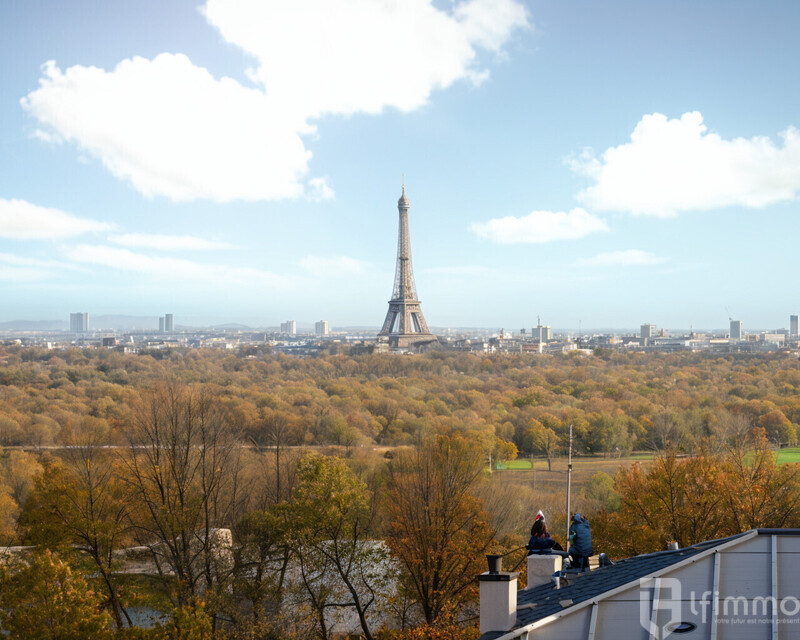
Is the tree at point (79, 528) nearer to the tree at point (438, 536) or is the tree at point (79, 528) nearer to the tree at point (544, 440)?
the tree at point (438, 536)

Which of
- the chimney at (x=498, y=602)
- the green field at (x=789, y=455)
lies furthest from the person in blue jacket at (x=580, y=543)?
the green field at (x=789, y=455)

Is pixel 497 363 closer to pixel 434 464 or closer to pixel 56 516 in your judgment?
pixel 434 464

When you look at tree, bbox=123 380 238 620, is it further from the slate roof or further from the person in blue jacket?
the slate roof

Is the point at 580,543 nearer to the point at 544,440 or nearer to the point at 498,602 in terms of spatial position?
the point at 498,602

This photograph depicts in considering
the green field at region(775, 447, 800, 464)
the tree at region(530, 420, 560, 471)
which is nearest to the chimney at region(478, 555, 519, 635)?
the tree at region(530, 420, 560, 471)

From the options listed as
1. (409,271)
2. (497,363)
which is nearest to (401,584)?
(497,363)

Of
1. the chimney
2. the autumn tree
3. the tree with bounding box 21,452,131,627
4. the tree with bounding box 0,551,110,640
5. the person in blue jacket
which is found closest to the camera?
the chimney

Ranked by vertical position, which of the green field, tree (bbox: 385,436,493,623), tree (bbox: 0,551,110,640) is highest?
tree (bbox: 0,551,110,640)
